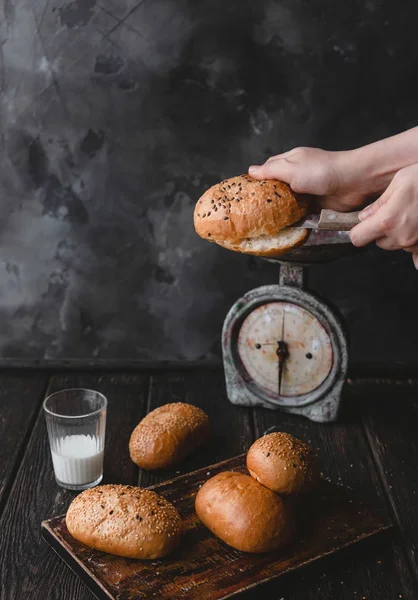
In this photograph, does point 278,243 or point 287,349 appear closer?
point 278,243

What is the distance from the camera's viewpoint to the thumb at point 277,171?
1.97 m

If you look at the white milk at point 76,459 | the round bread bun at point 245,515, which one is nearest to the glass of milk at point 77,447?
the white milk at point 76,459

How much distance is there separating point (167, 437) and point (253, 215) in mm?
661

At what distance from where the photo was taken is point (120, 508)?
5.48 ft

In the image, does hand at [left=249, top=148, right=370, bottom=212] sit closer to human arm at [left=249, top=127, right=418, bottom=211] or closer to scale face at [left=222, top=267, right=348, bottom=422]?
human arm at [left=249, top=127, right=418, bottom=211]

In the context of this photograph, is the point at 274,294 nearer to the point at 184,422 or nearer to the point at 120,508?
the point at 184,422

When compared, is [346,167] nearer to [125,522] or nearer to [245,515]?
[245,515]

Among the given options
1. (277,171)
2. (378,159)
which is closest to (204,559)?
(277,171)

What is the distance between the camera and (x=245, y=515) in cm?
165

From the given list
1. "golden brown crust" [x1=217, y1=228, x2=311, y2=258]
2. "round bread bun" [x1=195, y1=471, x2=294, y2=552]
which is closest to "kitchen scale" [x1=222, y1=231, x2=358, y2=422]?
"golden brown crust" [x1=217, y1=228, x2=311, y2=258]

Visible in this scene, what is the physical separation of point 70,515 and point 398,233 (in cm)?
101

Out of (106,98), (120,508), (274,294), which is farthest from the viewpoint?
(106,98)

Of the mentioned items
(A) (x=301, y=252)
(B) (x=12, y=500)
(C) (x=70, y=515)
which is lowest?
(B) (x=12, y=500)

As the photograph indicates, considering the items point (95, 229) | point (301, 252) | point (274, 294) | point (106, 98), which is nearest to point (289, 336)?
point (274, 294)
